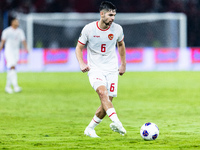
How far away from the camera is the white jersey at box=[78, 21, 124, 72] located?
8.27 m

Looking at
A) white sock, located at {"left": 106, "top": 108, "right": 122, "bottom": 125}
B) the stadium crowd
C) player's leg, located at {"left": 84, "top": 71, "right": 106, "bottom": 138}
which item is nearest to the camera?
white sock, located at {"left": 106, "top": 108, "right": 122, "bottom": 125}

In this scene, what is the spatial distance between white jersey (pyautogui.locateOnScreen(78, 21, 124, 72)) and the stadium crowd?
34.3 metres

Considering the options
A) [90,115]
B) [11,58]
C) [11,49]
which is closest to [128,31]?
[11,49]

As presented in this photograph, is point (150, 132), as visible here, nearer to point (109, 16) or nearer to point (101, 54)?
point (101, 54)

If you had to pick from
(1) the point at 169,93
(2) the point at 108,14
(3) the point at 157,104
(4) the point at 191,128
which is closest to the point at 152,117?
(4) the point at 191,128

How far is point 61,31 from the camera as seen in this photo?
1431 inches

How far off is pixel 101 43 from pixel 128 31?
2789 cm

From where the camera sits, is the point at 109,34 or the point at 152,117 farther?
the point at 152,117

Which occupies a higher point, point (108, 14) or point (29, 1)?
point (108, 14)

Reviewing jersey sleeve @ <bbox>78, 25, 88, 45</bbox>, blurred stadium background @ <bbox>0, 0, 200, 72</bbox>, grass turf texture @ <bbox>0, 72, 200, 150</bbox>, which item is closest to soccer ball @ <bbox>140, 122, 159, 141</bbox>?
grass turf texture @ <bbox>0, 72, 200, 150</bbox>

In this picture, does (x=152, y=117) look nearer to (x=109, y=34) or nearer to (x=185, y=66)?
(x=109, y=34)

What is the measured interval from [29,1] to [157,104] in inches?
1202

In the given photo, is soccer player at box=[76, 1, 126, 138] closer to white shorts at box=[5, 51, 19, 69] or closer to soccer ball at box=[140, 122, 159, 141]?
soccer ball at box=[140, 122, 159, 141]

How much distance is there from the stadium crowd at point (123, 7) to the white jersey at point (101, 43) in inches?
1350
